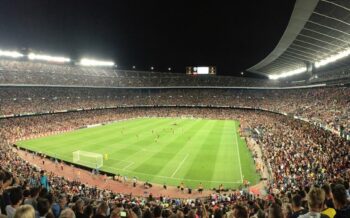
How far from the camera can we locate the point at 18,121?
61125mm

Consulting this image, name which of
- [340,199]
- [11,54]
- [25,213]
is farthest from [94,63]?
[340,199]

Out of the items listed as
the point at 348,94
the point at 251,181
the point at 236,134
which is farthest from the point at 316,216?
the point at 236,134

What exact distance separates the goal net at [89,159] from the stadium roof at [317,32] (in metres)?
25.6

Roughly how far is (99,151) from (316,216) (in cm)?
3997

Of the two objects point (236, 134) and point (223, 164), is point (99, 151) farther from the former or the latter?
point (236, 134)

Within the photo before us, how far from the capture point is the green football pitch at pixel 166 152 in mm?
31484

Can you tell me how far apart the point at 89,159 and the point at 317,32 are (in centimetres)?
2930

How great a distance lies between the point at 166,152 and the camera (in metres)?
41.8

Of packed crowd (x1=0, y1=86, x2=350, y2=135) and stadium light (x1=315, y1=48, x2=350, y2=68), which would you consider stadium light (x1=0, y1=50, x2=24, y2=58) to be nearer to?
packed crowd (x1=0, y1=86, x2=350, y2=135)

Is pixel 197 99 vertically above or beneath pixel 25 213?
above

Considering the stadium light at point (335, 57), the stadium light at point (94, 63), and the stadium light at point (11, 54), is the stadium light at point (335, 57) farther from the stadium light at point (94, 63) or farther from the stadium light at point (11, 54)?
the stadium light at point (94, 63)

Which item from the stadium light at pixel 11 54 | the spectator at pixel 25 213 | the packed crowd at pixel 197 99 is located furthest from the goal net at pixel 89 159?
the stadium light at pixel 11 54

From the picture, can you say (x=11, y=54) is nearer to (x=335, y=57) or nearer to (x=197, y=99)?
(x=197, y=99)

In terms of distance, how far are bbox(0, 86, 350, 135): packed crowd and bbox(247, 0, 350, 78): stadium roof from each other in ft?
24.3
